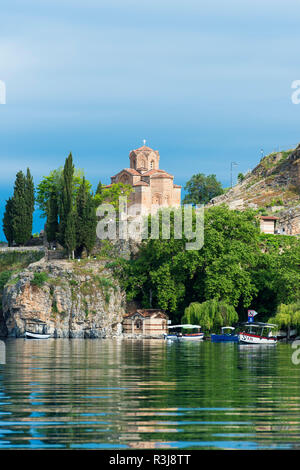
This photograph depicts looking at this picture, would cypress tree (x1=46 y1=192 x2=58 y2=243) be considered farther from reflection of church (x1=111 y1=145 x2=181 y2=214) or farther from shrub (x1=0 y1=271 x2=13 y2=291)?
reflection of church (x1=111 y1=145 x2=181 y2=214)

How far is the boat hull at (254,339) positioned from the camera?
48.2 meters

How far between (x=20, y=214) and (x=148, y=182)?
1722 cm

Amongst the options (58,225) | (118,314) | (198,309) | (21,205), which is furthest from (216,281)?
(21,205)

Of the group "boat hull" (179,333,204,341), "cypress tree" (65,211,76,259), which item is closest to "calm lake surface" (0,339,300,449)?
"boat hull" (179,333,204,341)

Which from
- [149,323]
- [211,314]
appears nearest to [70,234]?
[149,323]

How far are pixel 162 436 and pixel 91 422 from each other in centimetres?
188

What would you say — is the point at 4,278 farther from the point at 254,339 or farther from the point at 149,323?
the point at 254,339

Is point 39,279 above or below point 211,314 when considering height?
above

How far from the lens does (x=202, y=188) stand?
104 m

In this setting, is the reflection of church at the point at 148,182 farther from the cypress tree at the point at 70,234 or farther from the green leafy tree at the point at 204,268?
the cypress tree at the point at 70,234

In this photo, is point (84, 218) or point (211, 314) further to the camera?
point (84, 218)

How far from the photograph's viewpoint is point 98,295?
63500 mm

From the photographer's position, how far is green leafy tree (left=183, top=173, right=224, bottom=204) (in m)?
103

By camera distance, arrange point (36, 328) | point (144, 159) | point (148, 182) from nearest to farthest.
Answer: point (36, 328) < point (148, 182) < point (144, 159)
